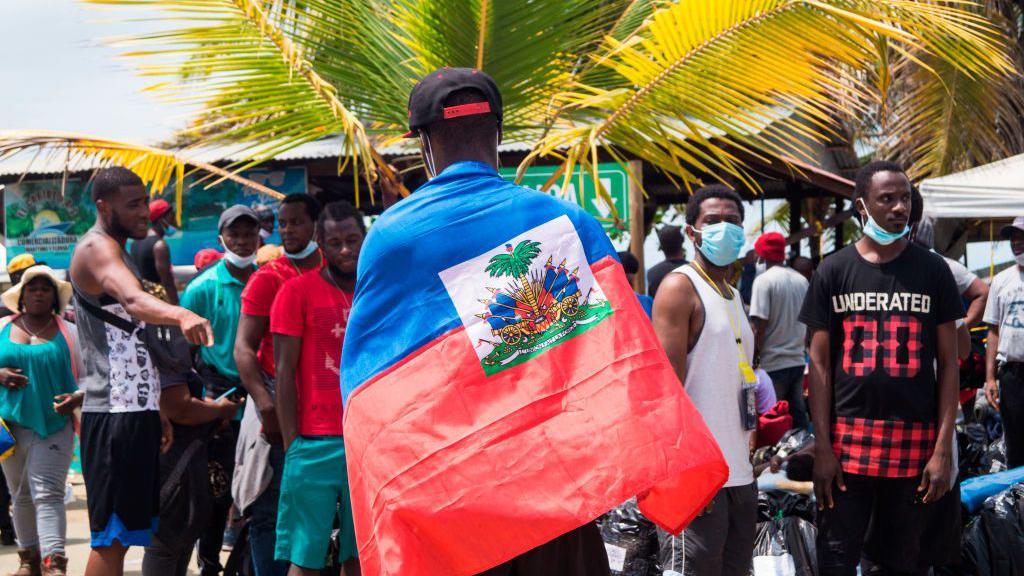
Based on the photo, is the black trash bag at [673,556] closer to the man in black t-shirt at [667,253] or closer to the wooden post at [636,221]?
the man in black t-shirt at [667,253]

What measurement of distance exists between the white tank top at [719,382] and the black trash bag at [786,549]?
1.29m

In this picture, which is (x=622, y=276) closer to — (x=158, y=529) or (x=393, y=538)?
(x=393, y=538)

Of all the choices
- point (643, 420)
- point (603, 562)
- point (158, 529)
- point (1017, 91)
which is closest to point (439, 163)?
point (643, 420)

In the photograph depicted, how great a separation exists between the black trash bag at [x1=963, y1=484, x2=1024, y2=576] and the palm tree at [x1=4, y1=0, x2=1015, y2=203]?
6.89 ft

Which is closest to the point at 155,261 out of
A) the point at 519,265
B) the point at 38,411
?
the point at 38,411

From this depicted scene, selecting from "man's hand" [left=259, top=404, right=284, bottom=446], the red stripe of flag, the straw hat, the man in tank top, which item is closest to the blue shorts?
"man's hand" [left=259, top=404, right=284, bottom=446]

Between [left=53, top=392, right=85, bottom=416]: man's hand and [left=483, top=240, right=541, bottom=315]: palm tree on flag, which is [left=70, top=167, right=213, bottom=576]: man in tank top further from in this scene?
[left=483, top=240, right=541, bottom=315]: palm tree on flag

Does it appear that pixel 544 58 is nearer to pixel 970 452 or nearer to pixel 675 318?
pixel 675 318

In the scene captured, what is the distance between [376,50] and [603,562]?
354 cm

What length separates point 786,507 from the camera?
5645mm

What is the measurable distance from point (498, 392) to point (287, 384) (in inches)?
86.9

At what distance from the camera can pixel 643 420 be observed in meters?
2.57

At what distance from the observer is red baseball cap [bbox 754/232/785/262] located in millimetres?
8812

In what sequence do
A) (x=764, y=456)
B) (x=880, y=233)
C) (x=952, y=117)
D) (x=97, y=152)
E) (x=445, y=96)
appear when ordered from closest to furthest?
(x=445, y=96), (x=880, y=233), (x=97, y=152), (x=764, y=456), (x=952, y=117)
